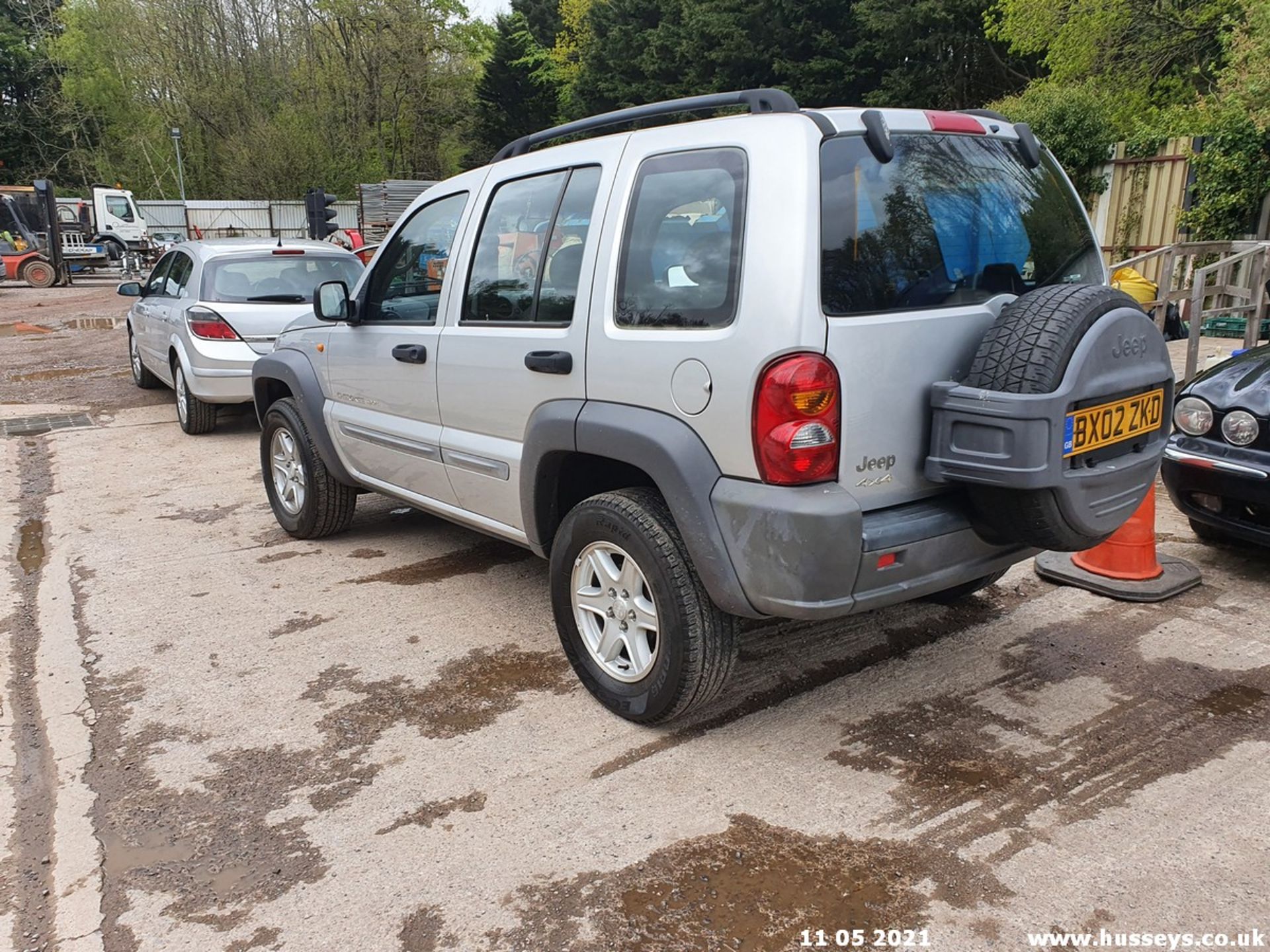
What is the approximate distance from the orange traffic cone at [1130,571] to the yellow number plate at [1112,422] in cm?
134

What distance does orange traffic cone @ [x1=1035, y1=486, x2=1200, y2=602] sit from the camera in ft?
14.2

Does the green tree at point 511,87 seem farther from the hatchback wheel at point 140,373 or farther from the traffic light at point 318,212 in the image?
the hatchback wheel at point 140,373

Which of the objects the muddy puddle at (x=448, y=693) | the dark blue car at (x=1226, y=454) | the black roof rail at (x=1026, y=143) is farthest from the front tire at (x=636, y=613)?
the dark blue car at (x=1226, y=454)

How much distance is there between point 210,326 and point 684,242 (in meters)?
6.23

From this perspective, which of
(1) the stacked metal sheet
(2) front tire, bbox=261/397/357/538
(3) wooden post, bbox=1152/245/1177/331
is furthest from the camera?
(1) the stacked metal sheet

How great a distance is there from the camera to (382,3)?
39.2 meters

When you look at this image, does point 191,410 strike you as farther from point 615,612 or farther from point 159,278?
point 615,612

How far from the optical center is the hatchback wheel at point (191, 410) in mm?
8328

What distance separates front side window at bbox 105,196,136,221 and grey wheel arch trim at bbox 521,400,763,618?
3560cm

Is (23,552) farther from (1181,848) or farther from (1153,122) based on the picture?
(1153,122)

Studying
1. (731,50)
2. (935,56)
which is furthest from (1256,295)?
(731,50)

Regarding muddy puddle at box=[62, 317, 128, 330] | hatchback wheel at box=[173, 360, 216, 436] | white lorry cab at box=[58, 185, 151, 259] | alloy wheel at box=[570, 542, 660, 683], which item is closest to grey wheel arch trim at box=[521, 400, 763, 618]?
alloy wheel at box=[570, 542, 660, 683]

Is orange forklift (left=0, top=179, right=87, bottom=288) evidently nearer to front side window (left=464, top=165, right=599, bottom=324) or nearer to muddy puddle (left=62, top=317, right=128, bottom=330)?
muddy puddle (left=62, top=317, right=128, bottom=330)

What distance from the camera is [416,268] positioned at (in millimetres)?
4312
